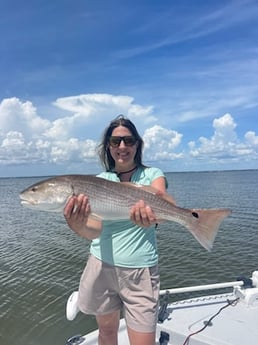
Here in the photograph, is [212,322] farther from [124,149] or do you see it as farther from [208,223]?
[124,149]

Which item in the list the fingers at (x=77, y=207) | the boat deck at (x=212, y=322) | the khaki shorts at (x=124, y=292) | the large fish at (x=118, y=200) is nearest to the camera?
the khaki shorts at (x=124, y=292)

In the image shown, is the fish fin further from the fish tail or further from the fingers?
the fish tail

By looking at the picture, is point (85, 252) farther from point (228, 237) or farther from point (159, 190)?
point (159, 190)

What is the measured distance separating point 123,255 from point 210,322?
7.94 ft

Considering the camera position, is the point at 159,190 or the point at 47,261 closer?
the point at 159,190

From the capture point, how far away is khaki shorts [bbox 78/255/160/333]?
3.57 metres

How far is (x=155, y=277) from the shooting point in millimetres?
3678

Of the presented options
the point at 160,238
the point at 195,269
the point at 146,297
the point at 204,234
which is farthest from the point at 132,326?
the point at 160,238

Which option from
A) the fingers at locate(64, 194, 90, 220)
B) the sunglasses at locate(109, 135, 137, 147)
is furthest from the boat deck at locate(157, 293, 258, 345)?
the sunglasses at locate(109, 135, 137, 147)

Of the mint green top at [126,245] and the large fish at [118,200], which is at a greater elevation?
the large fish at [118,200]

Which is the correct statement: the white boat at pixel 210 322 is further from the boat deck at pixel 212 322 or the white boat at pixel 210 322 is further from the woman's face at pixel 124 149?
the woman's face at pixel 124 149

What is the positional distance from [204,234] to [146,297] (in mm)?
931

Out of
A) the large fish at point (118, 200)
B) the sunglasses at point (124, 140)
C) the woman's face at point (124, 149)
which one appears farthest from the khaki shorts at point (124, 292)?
the sunglasses at point (124, 140)

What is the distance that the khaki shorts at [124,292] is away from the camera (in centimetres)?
357
